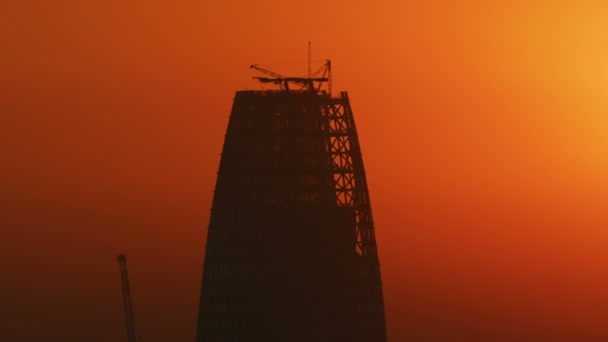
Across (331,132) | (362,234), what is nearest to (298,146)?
(331,132)

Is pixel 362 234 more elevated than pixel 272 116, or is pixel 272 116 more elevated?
pixel 272 116

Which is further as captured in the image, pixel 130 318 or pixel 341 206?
pixel 130 318

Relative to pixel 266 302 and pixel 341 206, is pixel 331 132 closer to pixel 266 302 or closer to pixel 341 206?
pixel 341 206

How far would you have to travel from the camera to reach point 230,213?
129 m

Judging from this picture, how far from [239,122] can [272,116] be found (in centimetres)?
398

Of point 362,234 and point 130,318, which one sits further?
point 130,318

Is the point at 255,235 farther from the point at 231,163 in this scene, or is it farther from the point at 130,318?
the point at 130,318

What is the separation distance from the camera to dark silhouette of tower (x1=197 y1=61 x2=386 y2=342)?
126938 mm

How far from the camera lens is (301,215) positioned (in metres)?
128

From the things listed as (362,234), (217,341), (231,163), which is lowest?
(217,341)

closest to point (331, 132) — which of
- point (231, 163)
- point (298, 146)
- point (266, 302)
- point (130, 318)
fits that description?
point (298, 146)

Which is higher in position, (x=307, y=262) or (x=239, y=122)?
(x=239, y=122)

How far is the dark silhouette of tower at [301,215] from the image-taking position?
416 ft

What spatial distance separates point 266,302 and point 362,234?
14.4m
